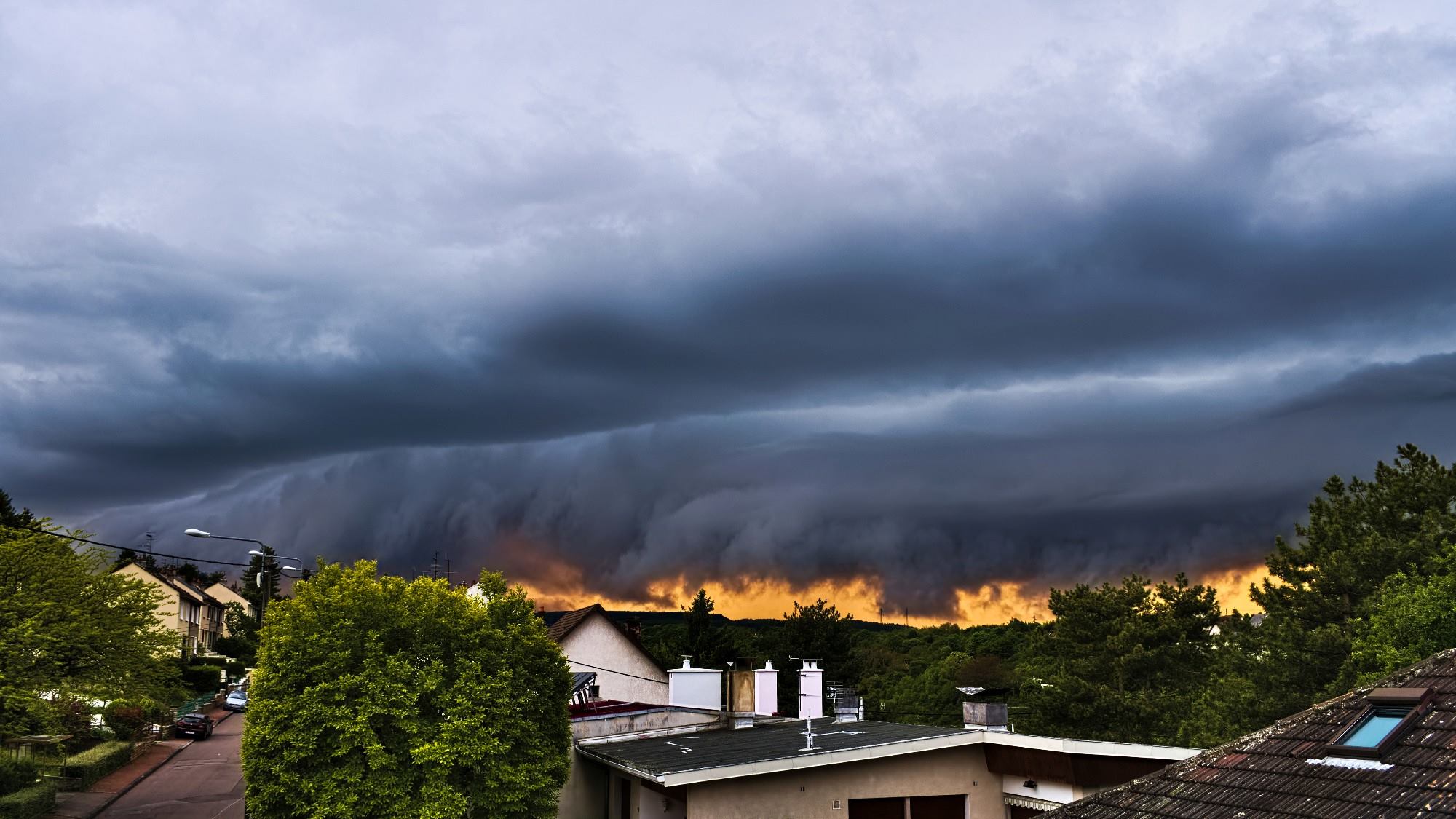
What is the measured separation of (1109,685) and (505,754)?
54.6 m

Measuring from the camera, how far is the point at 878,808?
70.5 ft

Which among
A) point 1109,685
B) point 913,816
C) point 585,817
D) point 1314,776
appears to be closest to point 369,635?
point 585,817

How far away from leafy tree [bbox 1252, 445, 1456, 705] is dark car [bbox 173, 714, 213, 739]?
200 feet

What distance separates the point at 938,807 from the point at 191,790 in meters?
37.4

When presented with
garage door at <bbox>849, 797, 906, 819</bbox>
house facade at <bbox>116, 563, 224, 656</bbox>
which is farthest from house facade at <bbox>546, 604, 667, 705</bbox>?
house facade at <bbox>116, 563, 224, 656</bbox>

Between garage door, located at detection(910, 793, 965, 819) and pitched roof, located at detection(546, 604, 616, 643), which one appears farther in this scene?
pitched roof, located at detection(546, 604, 616, 643)

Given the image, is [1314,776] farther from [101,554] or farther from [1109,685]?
[1109,685]

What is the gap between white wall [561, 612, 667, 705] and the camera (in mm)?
53719

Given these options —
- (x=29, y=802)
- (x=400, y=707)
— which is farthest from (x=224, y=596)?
(x=400, y=707)

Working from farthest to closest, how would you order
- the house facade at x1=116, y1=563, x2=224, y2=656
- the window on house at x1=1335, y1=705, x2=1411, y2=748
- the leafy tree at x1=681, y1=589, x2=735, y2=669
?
the house facade at x1=116, y1=563, x2=224, y2=656
the leafy tree at x1=681, y1=589, x2=735, y2=669
the window on house at x1=1335, y1=705, x2=1411, y2=748

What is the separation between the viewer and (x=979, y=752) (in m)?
22.0

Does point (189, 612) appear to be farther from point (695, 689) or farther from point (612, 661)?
point (695, 689)

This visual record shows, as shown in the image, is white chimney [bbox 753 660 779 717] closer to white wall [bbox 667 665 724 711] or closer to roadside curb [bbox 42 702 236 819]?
white wall [bbox 667 665 724 711]

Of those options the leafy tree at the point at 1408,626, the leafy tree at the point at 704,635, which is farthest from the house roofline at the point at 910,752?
the leafy tree at the point at 704,635
